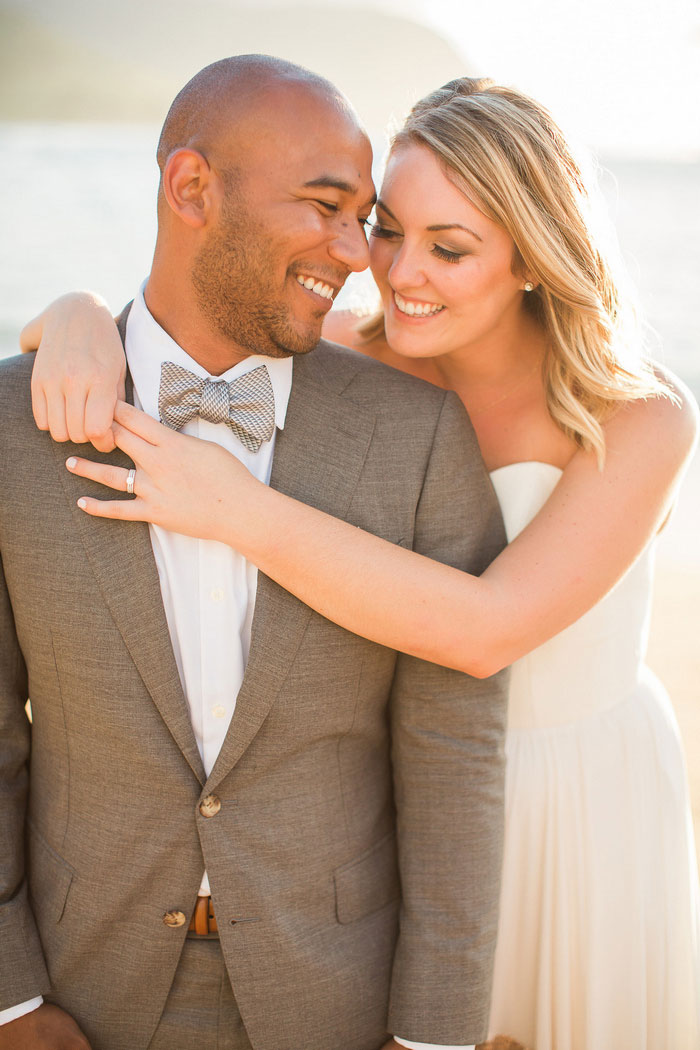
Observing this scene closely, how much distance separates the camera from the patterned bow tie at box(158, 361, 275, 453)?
1.94 m

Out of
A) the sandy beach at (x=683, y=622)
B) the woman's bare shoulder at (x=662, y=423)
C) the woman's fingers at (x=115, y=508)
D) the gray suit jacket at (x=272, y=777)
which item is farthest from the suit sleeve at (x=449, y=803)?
the sandy beach at (x=683, y=622)

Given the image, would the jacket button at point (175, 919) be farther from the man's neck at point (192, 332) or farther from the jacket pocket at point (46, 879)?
the man's neck at point (192, 332)

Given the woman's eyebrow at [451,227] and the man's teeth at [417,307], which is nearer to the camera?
the woman's eyebrow at [451,227]

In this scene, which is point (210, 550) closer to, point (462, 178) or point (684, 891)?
point (462, 178)

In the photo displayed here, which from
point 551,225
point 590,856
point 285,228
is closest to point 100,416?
point 285,228

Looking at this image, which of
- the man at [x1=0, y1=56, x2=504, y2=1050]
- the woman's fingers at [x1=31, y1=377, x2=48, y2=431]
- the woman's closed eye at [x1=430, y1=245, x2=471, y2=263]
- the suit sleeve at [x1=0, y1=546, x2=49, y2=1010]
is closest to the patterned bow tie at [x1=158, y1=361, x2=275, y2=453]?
the man at [x1=0, y1=56, x2=504, y2=1050]

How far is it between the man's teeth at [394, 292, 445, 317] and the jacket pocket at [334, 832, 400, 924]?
124 cm

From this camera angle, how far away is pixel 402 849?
2041 millimetres

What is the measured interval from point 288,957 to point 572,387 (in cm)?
150

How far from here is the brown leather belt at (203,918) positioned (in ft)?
6.11

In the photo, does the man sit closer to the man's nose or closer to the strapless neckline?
the man's nose

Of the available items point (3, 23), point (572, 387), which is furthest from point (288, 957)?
point (3, 23)

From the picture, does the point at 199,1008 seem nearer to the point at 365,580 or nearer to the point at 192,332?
the point at 365,580

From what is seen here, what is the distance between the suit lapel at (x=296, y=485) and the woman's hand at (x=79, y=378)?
0.36m
